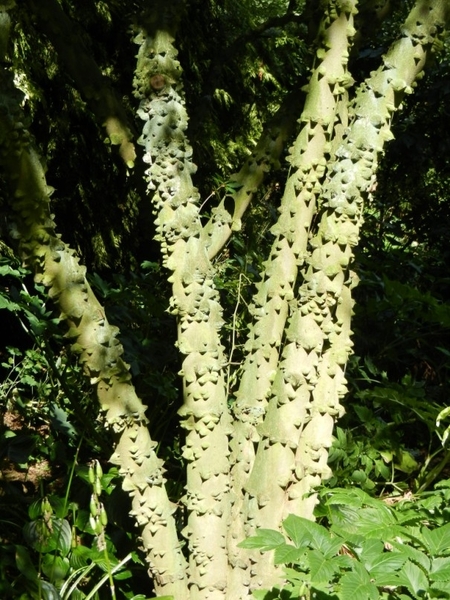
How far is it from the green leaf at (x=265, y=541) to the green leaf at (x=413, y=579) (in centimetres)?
26

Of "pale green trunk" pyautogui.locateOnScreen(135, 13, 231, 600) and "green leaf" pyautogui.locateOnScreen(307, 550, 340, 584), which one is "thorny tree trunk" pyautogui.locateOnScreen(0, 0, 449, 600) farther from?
"green leaf" pyautogui.locateOnScreen(307, 550, 340, 584)

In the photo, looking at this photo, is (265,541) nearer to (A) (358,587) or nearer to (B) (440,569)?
(A) (358,587)

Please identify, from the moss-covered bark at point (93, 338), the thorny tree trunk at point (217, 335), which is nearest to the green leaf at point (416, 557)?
the thorny tree trunk at point (217, 335)

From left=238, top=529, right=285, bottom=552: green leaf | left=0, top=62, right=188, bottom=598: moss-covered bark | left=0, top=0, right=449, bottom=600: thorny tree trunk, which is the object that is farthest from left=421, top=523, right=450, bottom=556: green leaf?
left=0, top=62, right=188, bottom=598: moss-covered bark

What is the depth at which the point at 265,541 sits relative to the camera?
164 centimetres

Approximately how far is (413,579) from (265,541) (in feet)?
1.03

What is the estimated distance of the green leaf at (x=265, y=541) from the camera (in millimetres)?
1622

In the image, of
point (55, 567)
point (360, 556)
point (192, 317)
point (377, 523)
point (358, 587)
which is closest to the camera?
point (358, 587)

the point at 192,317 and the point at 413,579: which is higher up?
the point at 192,317

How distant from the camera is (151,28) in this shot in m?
2.02

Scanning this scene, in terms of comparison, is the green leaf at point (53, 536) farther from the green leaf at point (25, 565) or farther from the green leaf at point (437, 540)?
the green leaf at point (437, 540)

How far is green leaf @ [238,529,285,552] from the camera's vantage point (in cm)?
162

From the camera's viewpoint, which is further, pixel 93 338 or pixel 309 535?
pixel 93 338

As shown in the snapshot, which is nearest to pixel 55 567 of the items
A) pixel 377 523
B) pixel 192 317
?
pixel 192 317
